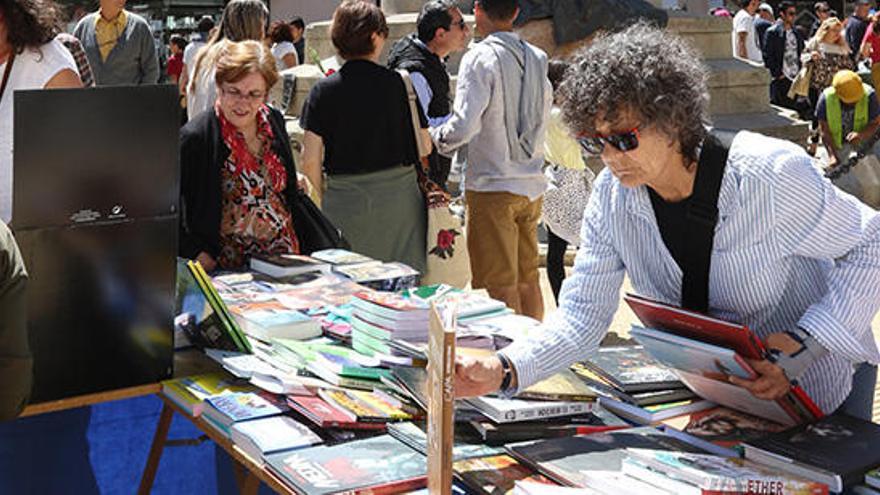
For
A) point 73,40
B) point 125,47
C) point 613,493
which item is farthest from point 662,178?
point 125,47

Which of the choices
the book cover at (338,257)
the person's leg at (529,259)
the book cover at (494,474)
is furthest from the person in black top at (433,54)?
the book cover at (494,474)

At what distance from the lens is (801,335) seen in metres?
2.31

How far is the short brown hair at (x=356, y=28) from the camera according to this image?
479 centimetres

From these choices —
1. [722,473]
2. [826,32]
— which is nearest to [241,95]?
[722,473]

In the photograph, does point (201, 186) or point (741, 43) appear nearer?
point (201, 186)

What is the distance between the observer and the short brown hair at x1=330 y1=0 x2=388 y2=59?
15.7ft

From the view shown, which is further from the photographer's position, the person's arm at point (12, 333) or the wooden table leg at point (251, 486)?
the wooden table leg at point (251, 486)

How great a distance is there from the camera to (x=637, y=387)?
2.60 metres

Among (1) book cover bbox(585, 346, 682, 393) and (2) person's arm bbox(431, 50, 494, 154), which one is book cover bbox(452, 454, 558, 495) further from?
(2) person's arm bbox(431, 50, 494, 154)

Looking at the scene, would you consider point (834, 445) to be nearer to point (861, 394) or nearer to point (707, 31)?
point (861, 394)

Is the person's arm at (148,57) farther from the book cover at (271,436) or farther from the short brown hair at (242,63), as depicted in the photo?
the book cover at (271,436)

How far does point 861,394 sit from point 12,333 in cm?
178

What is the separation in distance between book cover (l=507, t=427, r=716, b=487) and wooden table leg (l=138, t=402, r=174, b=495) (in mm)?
1172

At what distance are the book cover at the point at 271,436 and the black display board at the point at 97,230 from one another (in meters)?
0.50
